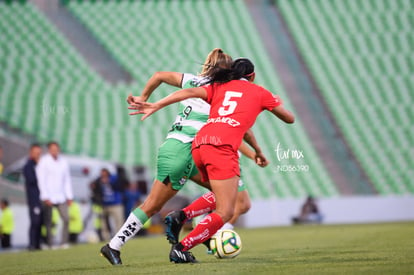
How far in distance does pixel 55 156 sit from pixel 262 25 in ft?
51.7

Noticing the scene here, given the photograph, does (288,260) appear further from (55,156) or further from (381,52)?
(381,52)

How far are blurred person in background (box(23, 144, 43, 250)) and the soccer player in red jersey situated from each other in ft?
23.4

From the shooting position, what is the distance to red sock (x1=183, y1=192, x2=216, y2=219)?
7.95 metres

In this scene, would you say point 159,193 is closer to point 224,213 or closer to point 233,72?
point 224,213

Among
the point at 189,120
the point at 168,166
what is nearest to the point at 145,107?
the point at 168,166

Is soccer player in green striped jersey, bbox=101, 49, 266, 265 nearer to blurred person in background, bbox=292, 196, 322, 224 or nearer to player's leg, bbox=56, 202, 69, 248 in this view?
player's leg, bbox=56, 202, 69, 248

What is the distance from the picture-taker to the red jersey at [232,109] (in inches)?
271

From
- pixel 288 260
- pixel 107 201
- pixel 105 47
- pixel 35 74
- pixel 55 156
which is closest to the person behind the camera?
pixel 288 260

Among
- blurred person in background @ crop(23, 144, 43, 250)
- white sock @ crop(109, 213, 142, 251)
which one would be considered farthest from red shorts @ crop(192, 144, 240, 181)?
blurred person in background @ crop(23, 144, 43, 250)

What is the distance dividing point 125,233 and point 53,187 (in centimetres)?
674

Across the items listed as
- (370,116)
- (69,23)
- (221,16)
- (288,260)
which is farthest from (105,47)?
(288,260)

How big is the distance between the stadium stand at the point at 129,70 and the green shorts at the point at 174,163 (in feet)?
46.3

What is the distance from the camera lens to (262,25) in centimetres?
2861

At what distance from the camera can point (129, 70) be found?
85.4 ft
